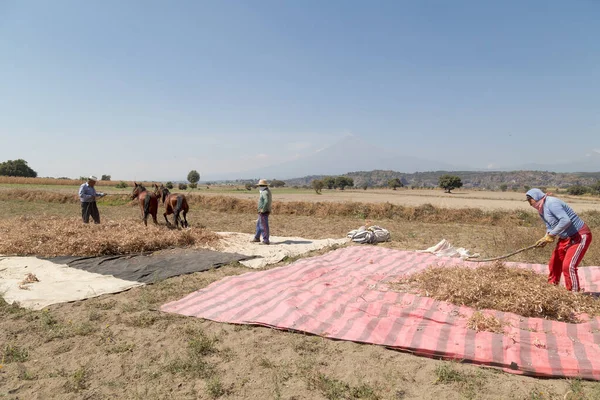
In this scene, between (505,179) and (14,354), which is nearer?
(14,354)

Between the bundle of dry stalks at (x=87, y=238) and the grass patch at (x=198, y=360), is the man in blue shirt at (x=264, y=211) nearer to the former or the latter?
the bundle of dry stalks at (x=87, y=238)

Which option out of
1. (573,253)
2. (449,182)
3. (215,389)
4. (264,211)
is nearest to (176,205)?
(264,211)

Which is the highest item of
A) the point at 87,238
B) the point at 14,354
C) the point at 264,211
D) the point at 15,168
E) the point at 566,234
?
the point at 15,168

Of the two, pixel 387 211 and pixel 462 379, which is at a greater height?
pixel 387 211

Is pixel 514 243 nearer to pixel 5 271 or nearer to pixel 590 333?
pixel 590 333

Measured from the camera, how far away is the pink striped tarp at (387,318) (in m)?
3.53

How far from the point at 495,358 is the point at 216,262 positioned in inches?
219

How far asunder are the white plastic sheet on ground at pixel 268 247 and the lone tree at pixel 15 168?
101m

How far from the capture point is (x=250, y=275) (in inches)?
250

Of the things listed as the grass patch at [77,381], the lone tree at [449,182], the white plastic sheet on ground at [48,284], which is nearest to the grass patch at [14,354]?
the grass patch at [77,381]

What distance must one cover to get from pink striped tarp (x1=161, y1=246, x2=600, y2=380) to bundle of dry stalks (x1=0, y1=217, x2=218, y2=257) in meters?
3.67

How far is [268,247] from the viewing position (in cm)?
944

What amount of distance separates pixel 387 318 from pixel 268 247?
536 cm

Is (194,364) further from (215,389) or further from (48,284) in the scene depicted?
(48,284)
